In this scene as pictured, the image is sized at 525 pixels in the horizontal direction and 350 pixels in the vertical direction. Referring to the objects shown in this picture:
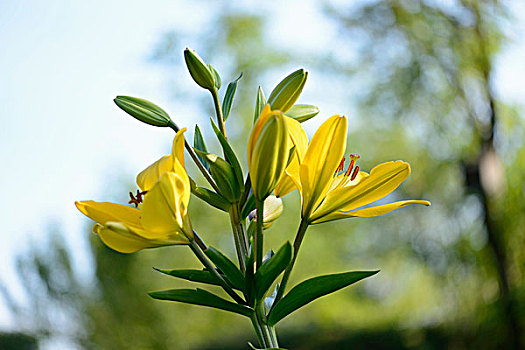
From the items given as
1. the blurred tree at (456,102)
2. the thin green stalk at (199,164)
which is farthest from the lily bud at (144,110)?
the blurred tree at (456,102)

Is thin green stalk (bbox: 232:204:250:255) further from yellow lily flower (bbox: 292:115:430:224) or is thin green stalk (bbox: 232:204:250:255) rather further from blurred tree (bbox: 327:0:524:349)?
blurred tree (bbox: 327:0:524:349)

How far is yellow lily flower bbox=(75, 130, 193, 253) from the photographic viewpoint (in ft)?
0.75

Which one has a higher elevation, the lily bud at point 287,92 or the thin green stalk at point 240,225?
the lily bud at point 287,92

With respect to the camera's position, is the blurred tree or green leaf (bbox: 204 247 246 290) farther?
the blurred tree

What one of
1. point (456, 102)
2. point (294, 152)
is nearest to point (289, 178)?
point (294, 152)

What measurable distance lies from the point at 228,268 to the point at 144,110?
108mm

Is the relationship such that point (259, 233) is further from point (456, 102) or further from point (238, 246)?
point (456, 102)

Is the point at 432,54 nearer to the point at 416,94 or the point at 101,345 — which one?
the point at 416,94

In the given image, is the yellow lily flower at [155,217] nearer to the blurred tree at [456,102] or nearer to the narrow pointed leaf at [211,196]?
the narrow pointed leaf at [211,196]

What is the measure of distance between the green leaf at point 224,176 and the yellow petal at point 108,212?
0.05m

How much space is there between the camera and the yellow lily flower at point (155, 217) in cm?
23

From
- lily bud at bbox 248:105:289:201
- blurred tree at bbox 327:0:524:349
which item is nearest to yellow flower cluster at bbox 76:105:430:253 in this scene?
lily bud at bbox 248:105:289:201

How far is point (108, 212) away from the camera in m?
0.26

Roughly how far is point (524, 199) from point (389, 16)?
166cm
